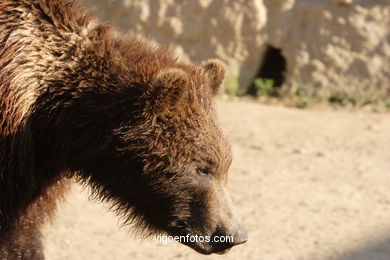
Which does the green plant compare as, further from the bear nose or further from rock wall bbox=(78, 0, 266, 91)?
the bear nose

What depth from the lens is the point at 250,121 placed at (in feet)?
33.1

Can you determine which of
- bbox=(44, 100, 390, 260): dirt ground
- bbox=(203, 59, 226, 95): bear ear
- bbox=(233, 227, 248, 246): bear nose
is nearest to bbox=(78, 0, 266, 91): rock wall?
bbox=(44, 100, 390, 260): dirt ground

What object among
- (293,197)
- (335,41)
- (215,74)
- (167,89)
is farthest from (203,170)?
(335,41)

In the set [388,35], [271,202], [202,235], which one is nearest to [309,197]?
[271,202]

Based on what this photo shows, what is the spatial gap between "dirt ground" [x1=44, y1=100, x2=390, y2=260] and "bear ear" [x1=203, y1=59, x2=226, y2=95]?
1.71 metres

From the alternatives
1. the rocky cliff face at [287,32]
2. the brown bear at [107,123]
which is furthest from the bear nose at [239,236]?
the rocky cliff face at [287,32]

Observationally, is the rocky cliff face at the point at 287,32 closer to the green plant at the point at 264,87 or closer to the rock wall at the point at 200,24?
the rock wall at the point at 200,24

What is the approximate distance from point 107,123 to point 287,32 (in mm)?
6544

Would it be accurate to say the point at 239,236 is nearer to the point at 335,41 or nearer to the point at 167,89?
the point at 167,89

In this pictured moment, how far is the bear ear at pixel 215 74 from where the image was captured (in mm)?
5332

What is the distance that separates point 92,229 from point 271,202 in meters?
1.82

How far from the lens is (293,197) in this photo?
25.5 feet

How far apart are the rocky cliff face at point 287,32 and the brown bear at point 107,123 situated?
5.81 m

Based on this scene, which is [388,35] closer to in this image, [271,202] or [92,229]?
[271,202]
